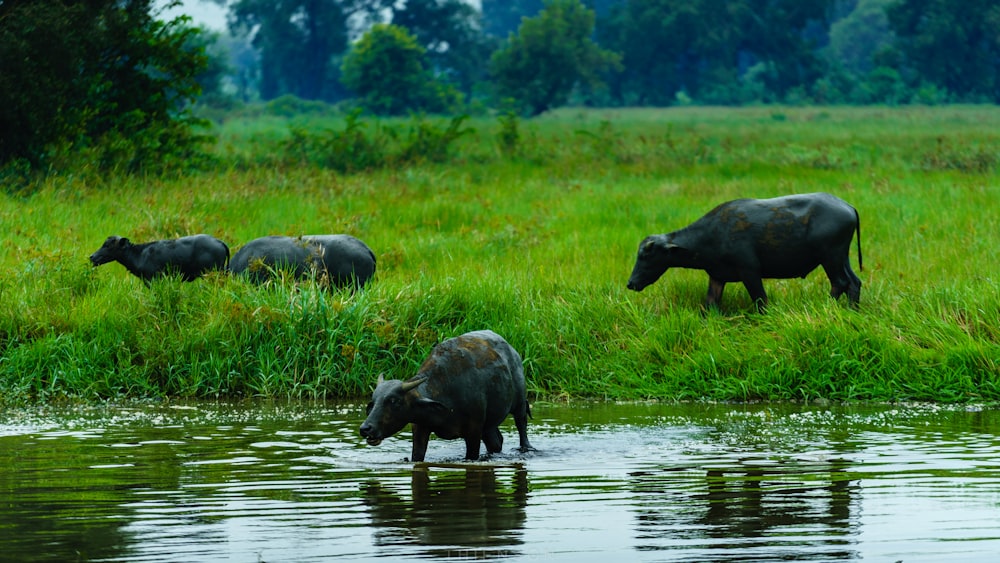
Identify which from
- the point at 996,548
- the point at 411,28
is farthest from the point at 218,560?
the point at 411,28

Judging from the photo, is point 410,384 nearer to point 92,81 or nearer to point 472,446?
point 472,446

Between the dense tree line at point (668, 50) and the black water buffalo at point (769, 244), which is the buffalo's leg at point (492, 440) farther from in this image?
the dense tree line at point (668, 50)

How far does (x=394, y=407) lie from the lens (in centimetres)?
873

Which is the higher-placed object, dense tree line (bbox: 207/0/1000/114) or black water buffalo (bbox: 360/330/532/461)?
dense tree line (bbox: 207/0/1000/114)

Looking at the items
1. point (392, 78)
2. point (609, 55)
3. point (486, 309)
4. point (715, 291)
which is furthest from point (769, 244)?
point (609, 55)

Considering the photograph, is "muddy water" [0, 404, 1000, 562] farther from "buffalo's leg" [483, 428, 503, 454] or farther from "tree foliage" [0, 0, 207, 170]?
"tree foliage" [0, 0, 207, 170]

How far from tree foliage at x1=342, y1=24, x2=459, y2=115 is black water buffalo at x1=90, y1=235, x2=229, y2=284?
51411 mm

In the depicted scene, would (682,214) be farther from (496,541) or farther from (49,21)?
(496,541)

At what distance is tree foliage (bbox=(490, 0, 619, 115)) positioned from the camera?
71.7 metres

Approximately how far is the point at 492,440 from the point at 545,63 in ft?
209

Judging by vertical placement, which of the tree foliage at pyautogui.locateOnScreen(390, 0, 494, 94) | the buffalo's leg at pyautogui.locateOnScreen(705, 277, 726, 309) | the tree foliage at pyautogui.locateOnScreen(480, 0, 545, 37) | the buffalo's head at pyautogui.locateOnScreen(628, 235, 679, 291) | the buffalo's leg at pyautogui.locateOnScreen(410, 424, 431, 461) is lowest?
the buffalo's leg at pyautogui.locateOnScreen(410, 424, 431, 461)

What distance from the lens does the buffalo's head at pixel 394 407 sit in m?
8.65

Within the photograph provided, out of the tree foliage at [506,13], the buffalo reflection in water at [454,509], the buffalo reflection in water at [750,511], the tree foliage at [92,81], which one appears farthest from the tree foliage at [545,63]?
the buffalo reflection in water at [750,511]

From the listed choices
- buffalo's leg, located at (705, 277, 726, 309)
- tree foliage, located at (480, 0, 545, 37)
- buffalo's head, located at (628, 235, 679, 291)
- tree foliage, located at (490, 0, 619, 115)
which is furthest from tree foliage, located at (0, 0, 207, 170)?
tree foliage, located at (480, 0, 545, 37)
